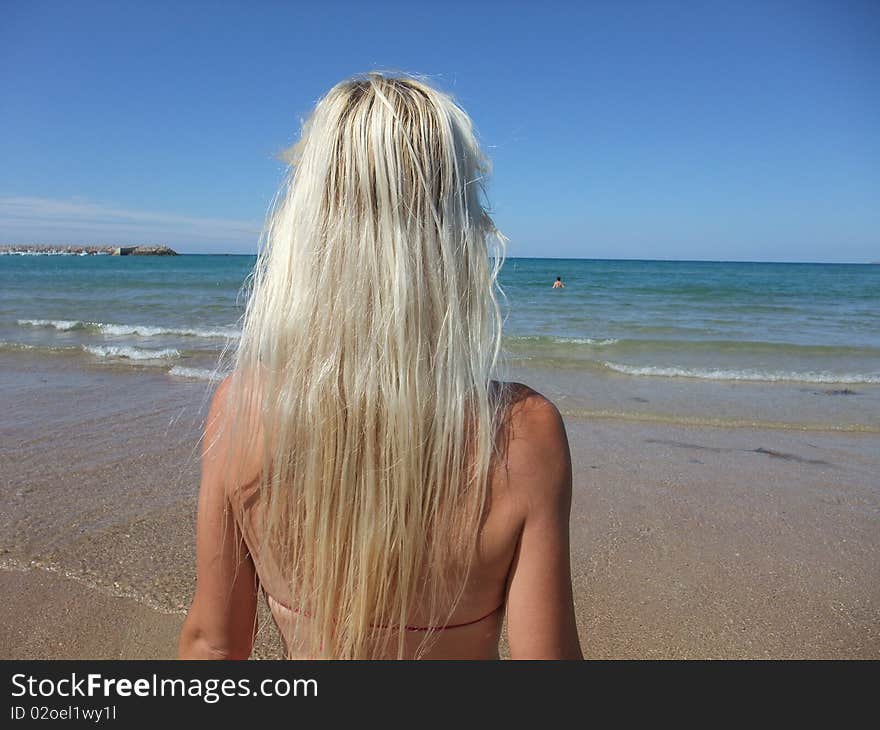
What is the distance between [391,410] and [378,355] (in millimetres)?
107

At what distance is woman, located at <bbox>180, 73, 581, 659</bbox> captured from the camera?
1150 millimetres

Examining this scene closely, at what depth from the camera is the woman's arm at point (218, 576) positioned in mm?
1275

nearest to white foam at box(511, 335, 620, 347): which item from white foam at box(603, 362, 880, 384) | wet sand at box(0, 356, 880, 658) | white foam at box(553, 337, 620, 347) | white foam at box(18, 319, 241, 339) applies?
white foam at box(553, 337, 620, 347)

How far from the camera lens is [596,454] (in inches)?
210

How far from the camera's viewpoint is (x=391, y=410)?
1.17 m

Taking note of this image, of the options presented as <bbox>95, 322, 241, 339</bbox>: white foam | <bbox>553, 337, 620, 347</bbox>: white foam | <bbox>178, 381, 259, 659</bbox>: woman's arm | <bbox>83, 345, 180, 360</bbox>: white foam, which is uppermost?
<bbox>178, 381, 259, 659</bbox>: woman's arm

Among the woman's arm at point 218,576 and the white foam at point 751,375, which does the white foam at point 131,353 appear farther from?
the woman's arm at point 218,576

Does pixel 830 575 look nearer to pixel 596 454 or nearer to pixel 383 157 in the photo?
pixel 596 454

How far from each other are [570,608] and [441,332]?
2.05 ft

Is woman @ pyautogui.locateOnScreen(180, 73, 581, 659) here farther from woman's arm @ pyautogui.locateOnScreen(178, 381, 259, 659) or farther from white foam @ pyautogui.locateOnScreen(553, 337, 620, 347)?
white foam @ pyautogui.locateOnScreen(553, 337, 620, 347)

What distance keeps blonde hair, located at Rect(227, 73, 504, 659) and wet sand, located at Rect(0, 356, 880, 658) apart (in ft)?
5.76

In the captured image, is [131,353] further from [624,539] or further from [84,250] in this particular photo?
[84,250]

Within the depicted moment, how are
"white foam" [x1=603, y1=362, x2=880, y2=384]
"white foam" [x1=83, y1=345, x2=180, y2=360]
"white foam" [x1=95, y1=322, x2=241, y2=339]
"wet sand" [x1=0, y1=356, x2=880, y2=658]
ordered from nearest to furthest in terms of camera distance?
1. "wet sand" [x1=0, y1=356, x2=880, y2=658]
2. "white foam" [x1=603, y1=362, x2=880, y2=384]
3. "white foam" [x1=83, y1=345, x2=180, y2=360]
4. "white foam" [x1=95, y1=322, x2=241, y2=339]
